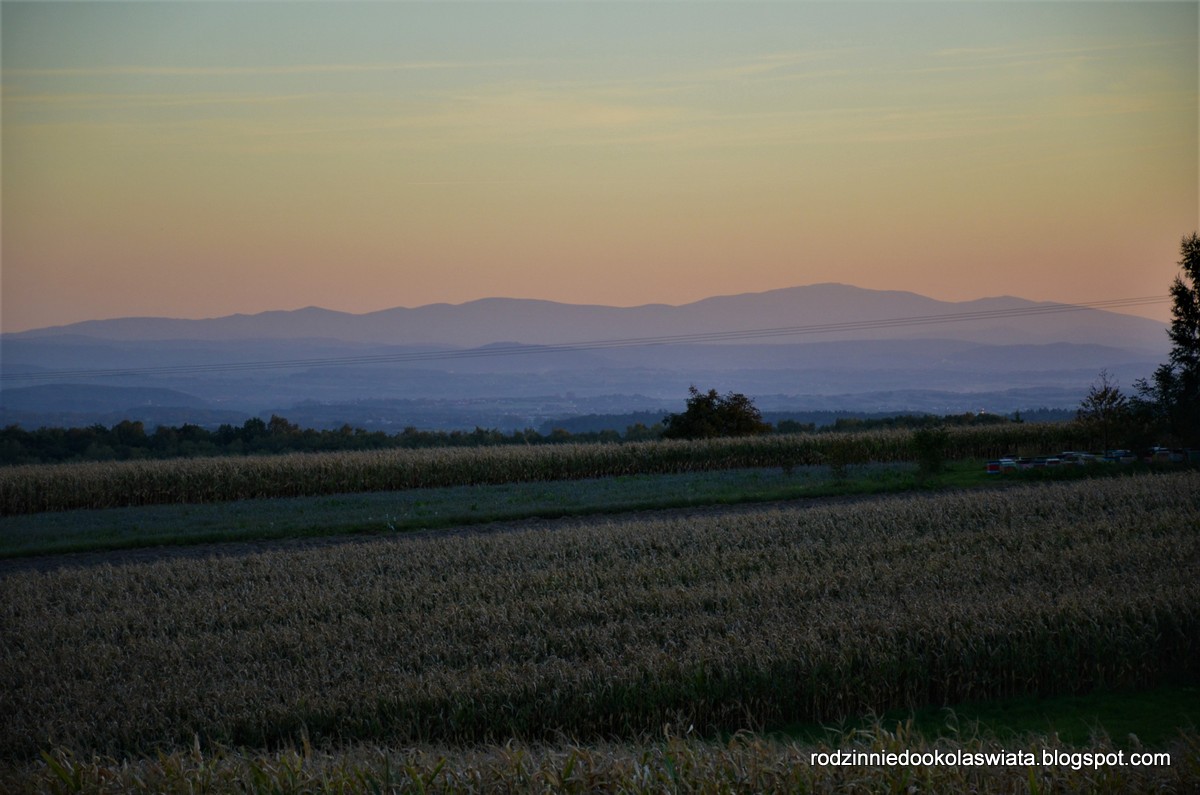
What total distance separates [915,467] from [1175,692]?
25743 mm

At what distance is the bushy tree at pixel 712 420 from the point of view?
153 feet

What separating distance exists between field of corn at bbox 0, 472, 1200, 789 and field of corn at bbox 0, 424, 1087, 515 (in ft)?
47.7

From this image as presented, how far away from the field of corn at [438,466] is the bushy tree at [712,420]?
655 cm

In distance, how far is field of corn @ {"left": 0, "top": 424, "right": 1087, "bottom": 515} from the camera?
1232 inches

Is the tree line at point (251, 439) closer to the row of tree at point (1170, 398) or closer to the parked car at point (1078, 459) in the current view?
the row of tree at point (1170, 398)

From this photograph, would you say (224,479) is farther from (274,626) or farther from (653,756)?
(653,756)

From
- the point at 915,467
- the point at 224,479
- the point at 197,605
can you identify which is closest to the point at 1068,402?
the point at 915,467

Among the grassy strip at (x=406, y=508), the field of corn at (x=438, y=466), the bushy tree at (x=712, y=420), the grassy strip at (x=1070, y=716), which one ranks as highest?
the bushy tree at (x=712, y=420)

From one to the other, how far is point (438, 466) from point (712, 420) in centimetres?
1643

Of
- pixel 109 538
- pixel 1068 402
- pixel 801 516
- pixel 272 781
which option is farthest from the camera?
pixel 1068 402

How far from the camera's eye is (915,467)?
114 feet

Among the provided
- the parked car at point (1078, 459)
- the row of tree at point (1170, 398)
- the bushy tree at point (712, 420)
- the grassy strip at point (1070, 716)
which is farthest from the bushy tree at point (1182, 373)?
the grassy strip at point (1070, 716)

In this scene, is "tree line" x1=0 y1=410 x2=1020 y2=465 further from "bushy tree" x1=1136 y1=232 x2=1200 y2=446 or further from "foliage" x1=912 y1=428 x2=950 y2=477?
"foliage" x1=912 y1=428 x2=950 y2=477

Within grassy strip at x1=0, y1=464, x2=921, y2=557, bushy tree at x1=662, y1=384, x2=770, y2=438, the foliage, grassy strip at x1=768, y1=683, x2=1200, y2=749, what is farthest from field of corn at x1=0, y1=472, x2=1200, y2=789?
bushy tree at x1=662, y1=384, x2=770, y2=438
